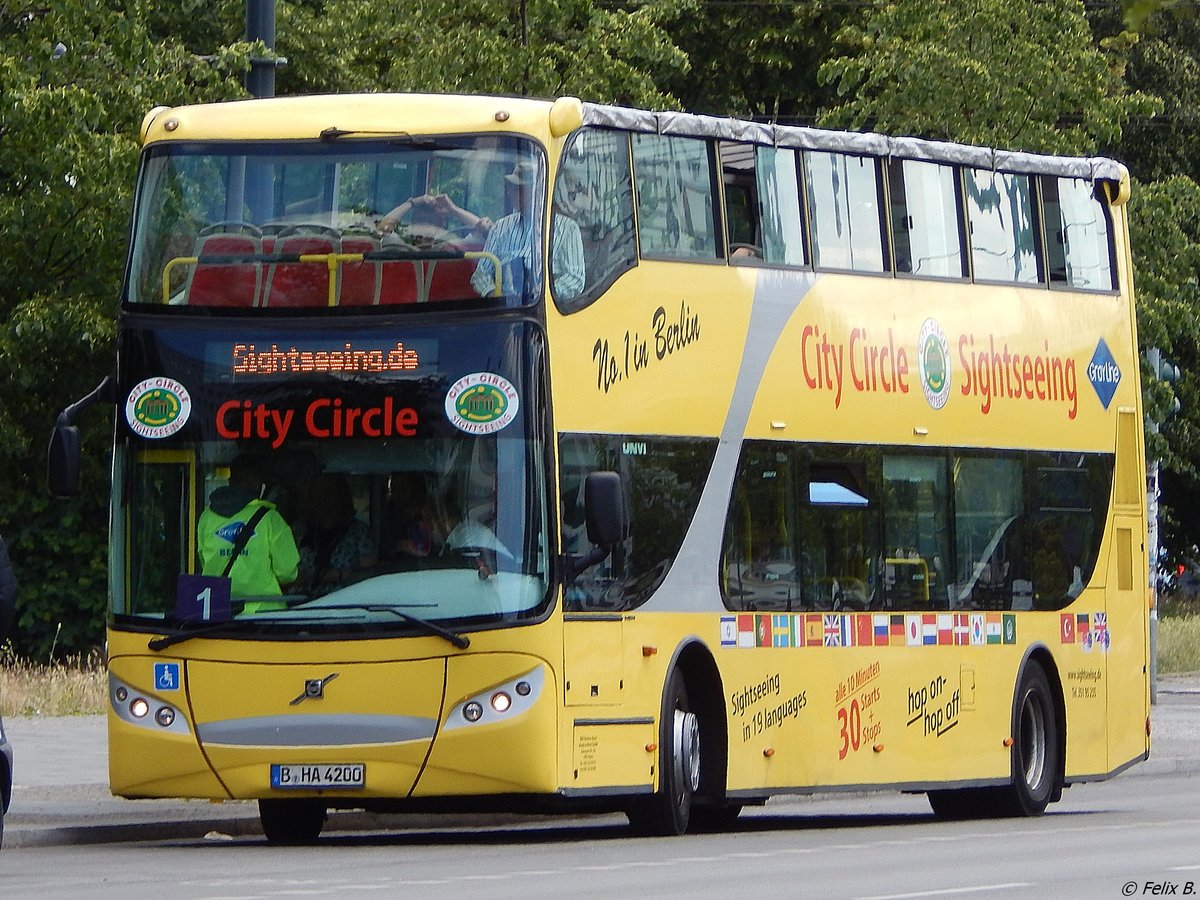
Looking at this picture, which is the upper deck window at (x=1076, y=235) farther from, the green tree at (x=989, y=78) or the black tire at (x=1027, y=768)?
the green tree at (x=989, y=78)

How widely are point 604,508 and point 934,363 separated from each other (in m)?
4.46

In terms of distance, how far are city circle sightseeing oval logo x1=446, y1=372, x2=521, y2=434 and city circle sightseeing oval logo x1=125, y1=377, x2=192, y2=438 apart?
4.82ft

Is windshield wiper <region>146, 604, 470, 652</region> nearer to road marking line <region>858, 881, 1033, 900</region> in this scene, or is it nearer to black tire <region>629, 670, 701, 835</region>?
black tire <region>629, 670, 701, 835</region>

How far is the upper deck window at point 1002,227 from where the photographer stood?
61.4ft

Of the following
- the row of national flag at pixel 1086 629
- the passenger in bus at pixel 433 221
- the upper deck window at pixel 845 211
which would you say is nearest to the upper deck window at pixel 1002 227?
the upper deck window at pixel 845 211

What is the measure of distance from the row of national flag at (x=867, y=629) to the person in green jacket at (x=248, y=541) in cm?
285

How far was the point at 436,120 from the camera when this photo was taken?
1470cm

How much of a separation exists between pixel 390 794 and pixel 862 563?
4.31 m

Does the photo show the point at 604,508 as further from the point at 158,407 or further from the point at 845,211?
the point at 845,211

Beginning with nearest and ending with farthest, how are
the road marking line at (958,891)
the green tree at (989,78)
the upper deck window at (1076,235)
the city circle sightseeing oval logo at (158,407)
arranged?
1. the road marking line at (958,891)
2. the city circle sightseeing oval logo at (158,407)
3. the upper deck window at (1076,235)
4. the green tree at (989,78)

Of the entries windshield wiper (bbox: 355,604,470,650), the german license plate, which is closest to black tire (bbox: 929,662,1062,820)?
windshield wiper (bbox: 355,604,470,650)

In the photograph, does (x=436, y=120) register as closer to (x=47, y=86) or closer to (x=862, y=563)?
(x=862, y=563)

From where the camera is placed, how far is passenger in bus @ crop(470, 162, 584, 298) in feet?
47.2

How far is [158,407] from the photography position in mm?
14609
